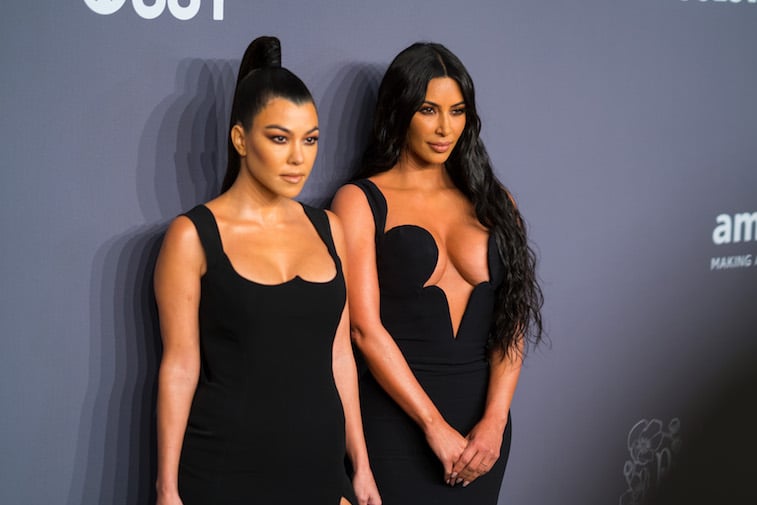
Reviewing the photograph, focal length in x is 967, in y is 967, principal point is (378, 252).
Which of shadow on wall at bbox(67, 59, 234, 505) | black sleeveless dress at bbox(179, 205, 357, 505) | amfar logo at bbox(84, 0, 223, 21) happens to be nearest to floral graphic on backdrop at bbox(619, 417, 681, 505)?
black sleeveless dress at bbox(179, 205, 357, 505)

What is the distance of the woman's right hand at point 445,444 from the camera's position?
95.2 inches

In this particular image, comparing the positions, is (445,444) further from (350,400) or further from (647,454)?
(647,454)

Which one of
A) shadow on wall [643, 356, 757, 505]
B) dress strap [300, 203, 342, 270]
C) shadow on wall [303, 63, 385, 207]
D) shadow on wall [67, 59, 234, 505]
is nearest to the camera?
dress strap [300, 203, 342, 270]

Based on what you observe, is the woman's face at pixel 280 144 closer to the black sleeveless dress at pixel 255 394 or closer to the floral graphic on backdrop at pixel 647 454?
the black sleeveless dress at pixel 255 394

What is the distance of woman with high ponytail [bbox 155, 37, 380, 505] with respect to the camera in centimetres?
202

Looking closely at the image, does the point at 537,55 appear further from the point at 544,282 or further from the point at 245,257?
the point at 245,257

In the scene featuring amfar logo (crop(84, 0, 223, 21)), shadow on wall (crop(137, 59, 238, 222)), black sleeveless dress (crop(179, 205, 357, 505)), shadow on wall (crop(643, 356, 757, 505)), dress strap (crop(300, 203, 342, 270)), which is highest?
amfar logo (crop(84, 0, 223, 21))

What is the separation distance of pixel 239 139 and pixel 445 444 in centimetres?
93

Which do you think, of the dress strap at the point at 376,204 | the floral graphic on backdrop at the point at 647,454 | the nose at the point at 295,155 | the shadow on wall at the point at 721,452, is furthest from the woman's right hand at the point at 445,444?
the shadow on wall at the point at 721,452

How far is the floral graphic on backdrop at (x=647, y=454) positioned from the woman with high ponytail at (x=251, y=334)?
1520 millimetres

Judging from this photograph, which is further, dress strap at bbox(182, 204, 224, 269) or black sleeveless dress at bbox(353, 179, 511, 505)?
black sleeveless dress at bbox(353, 179, 511, 505)

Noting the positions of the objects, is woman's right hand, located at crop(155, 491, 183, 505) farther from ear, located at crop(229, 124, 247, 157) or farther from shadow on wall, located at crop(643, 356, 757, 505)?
shadow on wall, located at crop(643, 356, 757, 505)

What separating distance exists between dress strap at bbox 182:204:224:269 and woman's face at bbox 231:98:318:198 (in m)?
0.14

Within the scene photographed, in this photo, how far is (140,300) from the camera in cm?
235
